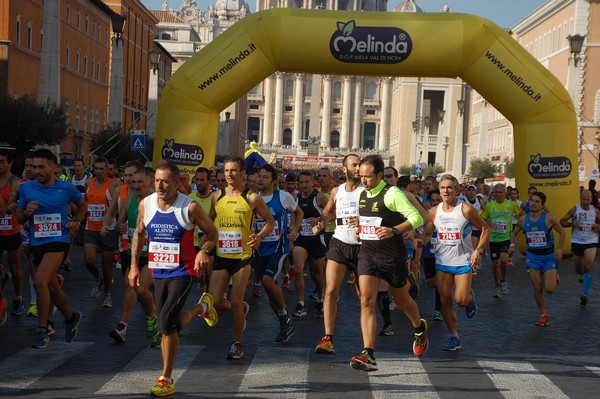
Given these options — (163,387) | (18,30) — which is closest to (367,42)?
(163,387)

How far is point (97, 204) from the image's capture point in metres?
13.8

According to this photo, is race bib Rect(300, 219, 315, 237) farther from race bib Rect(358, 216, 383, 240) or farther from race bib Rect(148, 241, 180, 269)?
race bib Rect(148, 241, 180, 269)

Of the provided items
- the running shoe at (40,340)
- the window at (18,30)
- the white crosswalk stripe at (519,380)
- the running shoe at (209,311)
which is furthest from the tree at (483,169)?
the running shoe at (209,311)

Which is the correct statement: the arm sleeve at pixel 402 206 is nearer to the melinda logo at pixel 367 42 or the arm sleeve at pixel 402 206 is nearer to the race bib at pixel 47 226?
the race bib at pixel 47 226

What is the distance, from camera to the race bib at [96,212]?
44.2 feet

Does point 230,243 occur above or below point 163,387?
above

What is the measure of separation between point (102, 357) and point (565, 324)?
585 centimetres

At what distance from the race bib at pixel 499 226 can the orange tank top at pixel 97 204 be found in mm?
5871

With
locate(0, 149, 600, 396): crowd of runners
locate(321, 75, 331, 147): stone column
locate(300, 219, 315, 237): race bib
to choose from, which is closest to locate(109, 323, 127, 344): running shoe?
locate(0, 149, 600, 396): crowd of runners

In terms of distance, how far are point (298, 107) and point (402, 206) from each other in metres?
170

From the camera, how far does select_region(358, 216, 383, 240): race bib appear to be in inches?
359

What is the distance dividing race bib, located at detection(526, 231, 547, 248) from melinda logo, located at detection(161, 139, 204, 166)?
9.03 m

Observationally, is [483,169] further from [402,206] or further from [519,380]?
[519,380]

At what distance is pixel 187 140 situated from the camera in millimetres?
20875
